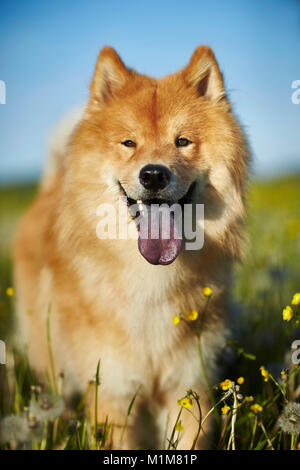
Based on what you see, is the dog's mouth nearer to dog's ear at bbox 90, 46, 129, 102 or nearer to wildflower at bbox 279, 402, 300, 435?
dog's ear at bbox 90, 46, 129, 102

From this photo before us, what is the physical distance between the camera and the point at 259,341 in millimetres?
2855

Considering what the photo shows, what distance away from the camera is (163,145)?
6.58ft

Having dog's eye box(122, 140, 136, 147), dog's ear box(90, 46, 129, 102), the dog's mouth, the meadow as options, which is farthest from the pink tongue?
dog's ear box(90, 46, 129, 102)

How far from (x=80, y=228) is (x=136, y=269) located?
1.15 ft

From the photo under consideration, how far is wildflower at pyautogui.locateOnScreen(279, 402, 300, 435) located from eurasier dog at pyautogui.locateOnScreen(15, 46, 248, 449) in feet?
1.52

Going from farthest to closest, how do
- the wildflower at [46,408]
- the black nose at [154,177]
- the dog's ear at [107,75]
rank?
the dog's ear at [107,75] < the black nose at [154,177] < the wildflower at [46,408]

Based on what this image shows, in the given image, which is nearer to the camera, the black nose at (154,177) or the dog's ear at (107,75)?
the black nose at (154,177)

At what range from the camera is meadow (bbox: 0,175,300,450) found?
1.74 m

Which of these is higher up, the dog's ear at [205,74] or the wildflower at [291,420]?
the dog's ear at [205,74]

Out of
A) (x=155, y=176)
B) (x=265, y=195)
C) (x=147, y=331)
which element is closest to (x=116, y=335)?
(x=147, y=331)

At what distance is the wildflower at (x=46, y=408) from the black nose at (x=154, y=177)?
0.94 meters

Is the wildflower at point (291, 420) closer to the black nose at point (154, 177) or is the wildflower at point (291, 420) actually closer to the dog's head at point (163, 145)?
the dog's head at point (163, 145)

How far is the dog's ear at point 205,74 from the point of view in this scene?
2.15 meters

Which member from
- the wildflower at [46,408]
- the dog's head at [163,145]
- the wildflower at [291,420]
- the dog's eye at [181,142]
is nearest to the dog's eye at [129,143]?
the dog's head at [163,145]
